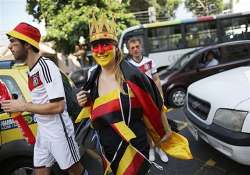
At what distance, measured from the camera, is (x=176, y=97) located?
942 cm

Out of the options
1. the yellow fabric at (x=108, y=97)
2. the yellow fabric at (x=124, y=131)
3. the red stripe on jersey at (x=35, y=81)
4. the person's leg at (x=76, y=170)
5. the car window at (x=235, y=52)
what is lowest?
the car window at (x=235, y=52)

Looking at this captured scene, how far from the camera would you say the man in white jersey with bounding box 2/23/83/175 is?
3.04m

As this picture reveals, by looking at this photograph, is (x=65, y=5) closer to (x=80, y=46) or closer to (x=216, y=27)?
(x=80, y=46)

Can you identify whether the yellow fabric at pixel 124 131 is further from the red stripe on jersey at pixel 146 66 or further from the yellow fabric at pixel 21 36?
the red stripe on jersey at pixel 146 66

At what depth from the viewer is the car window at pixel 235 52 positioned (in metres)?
9.35

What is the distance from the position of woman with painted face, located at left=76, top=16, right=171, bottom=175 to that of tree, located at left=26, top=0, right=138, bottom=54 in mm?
18461

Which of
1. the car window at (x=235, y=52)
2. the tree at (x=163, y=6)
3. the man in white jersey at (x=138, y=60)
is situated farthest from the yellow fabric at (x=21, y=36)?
the tree at (x=163, y=6)

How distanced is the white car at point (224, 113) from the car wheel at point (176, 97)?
4.18 meters

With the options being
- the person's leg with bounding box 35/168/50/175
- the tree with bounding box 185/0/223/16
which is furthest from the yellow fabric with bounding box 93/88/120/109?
the tree with bounding box 185/0/223/16

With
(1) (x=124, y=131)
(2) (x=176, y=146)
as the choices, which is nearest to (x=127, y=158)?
(1) (x=124, y=131)

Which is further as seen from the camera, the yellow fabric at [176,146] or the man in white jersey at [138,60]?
the man in white jersey at [138,60]

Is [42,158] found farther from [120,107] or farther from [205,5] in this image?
[205,5]

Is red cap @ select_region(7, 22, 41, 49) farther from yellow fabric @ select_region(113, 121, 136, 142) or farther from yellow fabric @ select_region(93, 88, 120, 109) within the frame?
yellow fabric @ select_region(113, 121, 136, 142)

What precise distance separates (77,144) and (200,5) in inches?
1524
